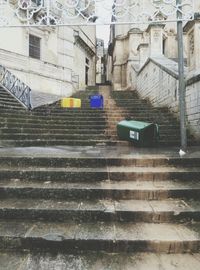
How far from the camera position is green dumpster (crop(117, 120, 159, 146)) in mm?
6633

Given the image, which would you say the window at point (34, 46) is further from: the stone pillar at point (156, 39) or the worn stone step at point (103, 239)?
the worn stone step at point (103, 239)

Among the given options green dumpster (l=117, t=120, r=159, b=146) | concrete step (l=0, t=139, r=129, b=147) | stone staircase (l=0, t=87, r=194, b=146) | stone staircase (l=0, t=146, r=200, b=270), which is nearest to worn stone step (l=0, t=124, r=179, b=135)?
stone staircase (l=0, t=87, r=194, b=146)

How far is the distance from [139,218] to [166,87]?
7.37 meters

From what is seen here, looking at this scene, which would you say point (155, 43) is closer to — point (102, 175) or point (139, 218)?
point (102, 175)

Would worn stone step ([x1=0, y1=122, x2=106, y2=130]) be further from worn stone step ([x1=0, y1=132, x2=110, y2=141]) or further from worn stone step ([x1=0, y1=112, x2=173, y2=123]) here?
worn stone step ([x1=0, y1=132, x2=110, y2=141])

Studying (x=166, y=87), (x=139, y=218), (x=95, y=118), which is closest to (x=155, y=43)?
(x=166, y=87)

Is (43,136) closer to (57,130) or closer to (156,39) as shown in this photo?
→ (57,130)

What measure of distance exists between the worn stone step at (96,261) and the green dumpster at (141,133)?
Result: 3815mm

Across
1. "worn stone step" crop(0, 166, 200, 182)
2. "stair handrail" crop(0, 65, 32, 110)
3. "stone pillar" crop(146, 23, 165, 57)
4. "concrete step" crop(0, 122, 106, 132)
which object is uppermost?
"stone pillar" crop(146, 23, 165, 57)

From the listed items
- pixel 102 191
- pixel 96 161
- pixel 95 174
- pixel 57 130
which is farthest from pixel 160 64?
pixel 102 191

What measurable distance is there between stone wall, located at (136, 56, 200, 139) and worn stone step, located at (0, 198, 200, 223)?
4140 millimetres

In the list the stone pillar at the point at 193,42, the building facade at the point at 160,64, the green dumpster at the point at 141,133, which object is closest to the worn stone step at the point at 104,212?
the green dumpster at the point at 141,133

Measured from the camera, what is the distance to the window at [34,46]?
1759cm

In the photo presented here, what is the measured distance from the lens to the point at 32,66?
17.0 meters
